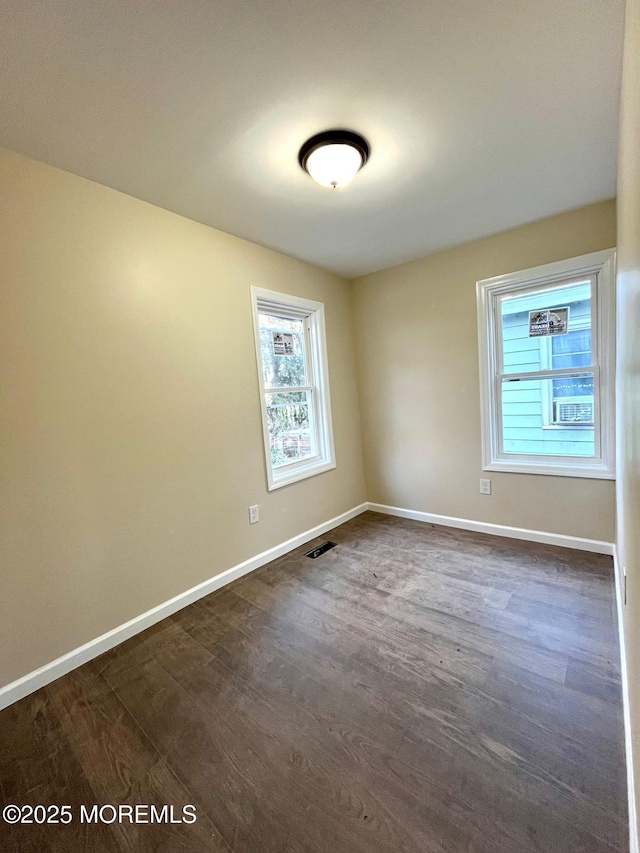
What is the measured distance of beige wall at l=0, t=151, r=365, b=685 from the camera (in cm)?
164

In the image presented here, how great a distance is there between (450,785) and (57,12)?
2756 mm

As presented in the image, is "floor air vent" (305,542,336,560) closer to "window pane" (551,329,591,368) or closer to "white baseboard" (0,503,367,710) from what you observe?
"white baseboard" (0,503,367,710)

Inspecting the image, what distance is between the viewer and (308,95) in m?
1.41

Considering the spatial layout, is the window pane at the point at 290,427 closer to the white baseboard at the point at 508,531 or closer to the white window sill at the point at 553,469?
the white baseboard at the point at 508,531

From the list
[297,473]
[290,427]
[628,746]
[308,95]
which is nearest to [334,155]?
[308,95]

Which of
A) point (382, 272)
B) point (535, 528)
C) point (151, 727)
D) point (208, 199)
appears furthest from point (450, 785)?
point (382, 272)

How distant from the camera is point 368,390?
369 cm

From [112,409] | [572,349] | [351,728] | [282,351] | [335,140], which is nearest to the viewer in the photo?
[351,728]

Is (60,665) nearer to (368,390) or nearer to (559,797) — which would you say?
(559,797)

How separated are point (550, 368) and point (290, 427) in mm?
2152

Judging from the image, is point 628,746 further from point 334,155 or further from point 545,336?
point 334,155

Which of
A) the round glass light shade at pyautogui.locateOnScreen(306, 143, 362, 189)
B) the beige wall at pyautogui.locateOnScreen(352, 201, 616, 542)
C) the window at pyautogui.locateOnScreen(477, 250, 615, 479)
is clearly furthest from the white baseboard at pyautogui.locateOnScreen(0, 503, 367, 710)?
the round glass light shade at pyautogui.locateOnScreen(306, 143, 362, 189)

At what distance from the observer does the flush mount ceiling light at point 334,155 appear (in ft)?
5.29

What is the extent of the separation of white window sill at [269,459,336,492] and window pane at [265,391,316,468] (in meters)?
0.08
